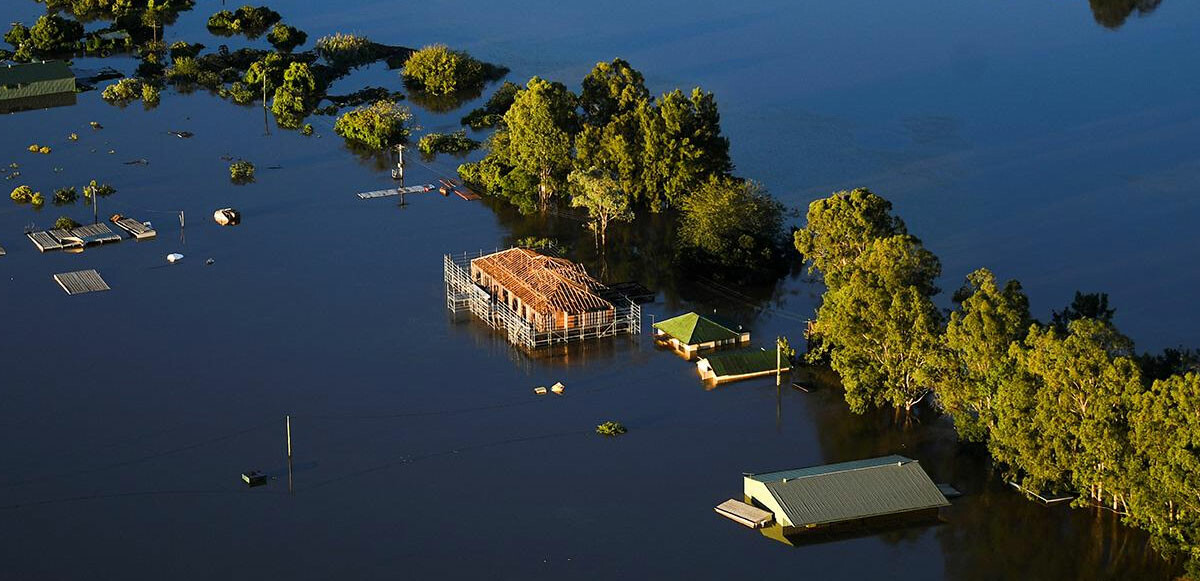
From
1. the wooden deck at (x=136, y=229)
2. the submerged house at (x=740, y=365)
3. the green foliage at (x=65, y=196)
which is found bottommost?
the submerged house at (x=740, y=365)

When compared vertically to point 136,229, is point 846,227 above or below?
above

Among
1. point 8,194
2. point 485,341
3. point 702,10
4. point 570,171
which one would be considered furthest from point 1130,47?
point 8,194

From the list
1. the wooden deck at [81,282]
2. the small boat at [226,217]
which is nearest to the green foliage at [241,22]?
the small boat at [226,217]

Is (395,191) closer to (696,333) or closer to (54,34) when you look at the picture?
(696,333)

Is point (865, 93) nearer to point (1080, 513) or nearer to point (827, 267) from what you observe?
point (827, 267)

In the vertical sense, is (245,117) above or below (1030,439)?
above

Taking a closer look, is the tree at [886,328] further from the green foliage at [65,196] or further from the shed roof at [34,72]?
the shed roof at [34,72]

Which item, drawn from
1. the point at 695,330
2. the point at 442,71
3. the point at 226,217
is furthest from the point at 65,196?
the point at 695,330
